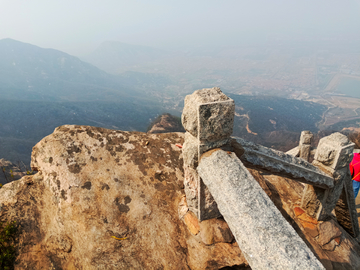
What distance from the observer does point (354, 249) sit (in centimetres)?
543

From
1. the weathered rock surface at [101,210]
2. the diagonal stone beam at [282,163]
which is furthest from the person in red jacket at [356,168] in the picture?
the weathered rock surface at [101,210]

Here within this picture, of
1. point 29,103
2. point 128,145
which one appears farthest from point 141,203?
point 29,103

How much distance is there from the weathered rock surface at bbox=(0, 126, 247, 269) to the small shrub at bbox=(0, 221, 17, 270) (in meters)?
0.11

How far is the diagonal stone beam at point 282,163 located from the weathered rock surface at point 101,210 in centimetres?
183

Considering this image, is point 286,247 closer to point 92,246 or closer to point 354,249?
point 92,246

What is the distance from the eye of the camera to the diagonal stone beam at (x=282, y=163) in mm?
3721

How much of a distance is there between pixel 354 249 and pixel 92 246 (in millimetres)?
6821

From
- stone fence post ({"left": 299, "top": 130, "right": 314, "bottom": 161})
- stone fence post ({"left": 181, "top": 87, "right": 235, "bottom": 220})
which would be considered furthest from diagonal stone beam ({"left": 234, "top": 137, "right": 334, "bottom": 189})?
stone fence post ({"left": 299, "top": 130, "right": 314, "bottom": 161})

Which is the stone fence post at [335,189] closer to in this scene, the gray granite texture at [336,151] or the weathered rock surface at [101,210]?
the gray granite texture at [336,151]

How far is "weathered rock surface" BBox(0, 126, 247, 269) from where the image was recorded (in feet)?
12.0

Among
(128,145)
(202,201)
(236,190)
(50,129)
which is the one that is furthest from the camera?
(50,129)

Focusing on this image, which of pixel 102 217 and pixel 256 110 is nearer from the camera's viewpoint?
pixel 102 217

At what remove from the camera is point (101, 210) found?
13.4ft

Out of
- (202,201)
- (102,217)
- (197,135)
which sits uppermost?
(197,135)
